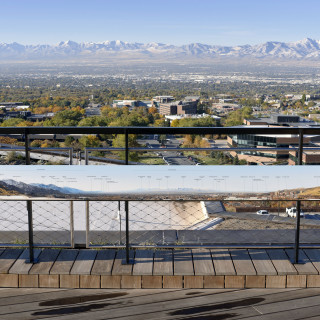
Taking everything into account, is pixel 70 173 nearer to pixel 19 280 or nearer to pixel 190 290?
pixel 19 280

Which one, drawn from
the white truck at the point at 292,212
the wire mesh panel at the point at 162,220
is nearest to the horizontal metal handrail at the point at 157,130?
the wire mesh panel at the point at 162,220

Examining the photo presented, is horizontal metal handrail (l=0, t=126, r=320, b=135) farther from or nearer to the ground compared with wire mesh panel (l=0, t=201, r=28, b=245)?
farther from the ground

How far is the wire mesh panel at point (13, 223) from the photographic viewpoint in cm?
237

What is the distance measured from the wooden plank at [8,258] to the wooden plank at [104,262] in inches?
16.5

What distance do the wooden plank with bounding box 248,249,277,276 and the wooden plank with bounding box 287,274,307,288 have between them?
0.08 m

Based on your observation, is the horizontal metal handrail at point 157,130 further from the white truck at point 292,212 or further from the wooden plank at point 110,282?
the wooden plank at point 110,282

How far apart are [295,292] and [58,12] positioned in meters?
141

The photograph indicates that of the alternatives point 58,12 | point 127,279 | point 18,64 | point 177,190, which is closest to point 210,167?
point 177,190

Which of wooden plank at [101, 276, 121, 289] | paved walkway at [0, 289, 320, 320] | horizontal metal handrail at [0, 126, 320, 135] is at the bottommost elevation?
paved walkway at [0, 289, 320, 320]

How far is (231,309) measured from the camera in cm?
183

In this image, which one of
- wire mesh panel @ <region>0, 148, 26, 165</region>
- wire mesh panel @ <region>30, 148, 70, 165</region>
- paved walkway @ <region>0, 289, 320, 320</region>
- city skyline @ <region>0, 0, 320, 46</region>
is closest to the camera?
paved walkway @ <region>0, 289, 320, 320</region>

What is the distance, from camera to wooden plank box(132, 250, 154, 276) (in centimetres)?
203

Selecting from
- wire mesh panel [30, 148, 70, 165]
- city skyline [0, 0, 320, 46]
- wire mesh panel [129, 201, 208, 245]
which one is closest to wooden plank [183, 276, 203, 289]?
wire mesh panel [129, 201, 208, 245]

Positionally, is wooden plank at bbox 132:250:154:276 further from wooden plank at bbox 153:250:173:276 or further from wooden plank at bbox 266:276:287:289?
wooden plank at bbox 266:276:287:289
